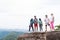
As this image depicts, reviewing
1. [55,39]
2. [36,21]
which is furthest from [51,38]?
[36,21]

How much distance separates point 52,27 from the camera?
1964 centimetres

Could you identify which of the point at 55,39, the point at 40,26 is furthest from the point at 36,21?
the point at 55,39

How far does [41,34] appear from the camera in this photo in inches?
765

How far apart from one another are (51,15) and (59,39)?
1.44 meters

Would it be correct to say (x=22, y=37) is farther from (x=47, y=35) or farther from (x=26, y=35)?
(x=47, y=35)

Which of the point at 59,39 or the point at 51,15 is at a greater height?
the point at 51,15

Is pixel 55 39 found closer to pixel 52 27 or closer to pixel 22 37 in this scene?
pixel 52 27

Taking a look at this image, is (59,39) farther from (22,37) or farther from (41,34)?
(22,37)

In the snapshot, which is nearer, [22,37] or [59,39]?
[59,39]

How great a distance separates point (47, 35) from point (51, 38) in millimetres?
272

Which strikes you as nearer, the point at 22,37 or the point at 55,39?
the point at 55,39

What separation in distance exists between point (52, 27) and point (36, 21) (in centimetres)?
101

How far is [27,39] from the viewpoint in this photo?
20.0m

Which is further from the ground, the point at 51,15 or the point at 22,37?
the point at 51,15
